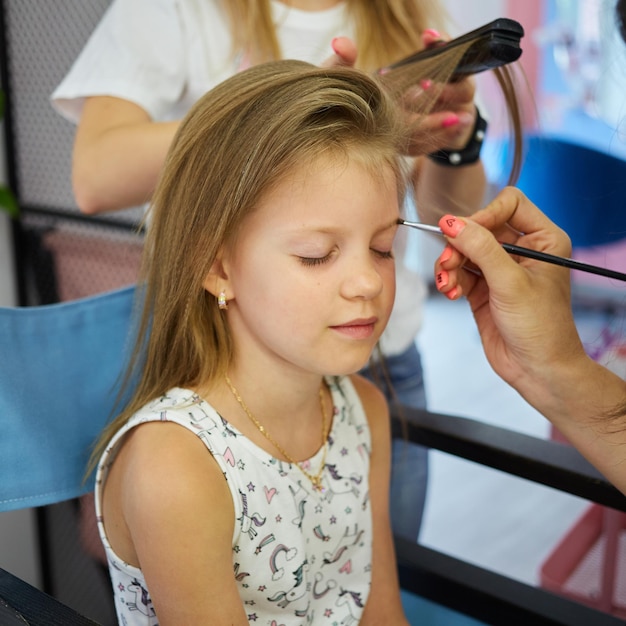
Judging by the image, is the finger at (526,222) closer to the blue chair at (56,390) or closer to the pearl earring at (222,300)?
the pearl earring at (222,300)

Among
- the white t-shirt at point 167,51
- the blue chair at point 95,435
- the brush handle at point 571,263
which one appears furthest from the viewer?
the white t-shirt at point 167,51

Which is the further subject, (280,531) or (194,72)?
(194,72)

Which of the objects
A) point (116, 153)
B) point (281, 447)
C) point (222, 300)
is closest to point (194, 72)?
point (116, 153)

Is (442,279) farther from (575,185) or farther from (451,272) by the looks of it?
(575,185)

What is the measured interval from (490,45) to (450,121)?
0.14m

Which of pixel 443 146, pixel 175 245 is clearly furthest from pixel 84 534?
pixel 443 146

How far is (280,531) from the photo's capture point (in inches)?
35.7

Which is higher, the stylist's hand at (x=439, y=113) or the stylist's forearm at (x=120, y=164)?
the stylist's hand at (x=439, y=113)

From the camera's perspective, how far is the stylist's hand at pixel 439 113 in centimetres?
96

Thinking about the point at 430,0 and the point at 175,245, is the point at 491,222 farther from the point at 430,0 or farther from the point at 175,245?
the point at 430,0

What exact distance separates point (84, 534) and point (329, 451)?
619 millimetres

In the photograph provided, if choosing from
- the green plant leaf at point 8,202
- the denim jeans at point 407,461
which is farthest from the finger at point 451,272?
the green plant leaf at point 8,202

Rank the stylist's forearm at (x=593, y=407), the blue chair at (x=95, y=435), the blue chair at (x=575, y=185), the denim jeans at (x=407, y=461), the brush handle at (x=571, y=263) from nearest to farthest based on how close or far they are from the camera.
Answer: the brush handle at (x=571, y=263)
the stylist's forearm at (x=593, y=407)
the blue chair at (x=95, y=435)
the denim jeans at (x=407, y=461)
the blue chair at (x=575, y=185)

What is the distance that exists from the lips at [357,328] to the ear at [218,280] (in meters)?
0.13
